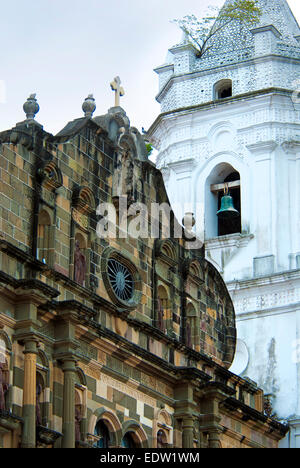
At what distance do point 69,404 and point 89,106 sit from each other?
6.63m

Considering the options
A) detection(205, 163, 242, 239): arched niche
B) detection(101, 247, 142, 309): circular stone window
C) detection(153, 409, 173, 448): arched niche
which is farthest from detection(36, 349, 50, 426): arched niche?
detection(205, 163, 242, 239): arched niche

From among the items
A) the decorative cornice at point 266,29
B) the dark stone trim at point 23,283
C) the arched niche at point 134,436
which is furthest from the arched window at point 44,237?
the decorative cornice at point 266,29

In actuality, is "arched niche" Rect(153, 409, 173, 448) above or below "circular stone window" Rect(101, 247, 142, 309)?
below

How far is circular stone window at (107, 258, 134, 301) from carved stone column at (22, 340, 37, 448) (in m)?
3.89

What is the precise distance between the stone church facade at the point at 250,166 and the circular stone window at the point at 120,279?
10723mm

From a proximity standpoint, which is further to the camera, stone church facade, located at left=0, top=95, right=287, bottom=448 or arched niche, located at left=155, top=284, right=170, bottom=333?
arched niche, located at left=155, top=284, right=170, bottom=333

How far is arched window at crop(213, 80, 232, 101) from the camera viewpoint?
1807 inches

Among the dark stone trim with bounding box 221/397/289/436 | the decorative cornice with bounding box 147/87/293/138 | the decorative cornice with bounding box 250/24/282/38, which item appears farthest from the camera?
the decorative cornice with bounding box 250/24/282/38

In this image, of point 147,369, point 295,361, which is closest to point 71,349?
point 147,369

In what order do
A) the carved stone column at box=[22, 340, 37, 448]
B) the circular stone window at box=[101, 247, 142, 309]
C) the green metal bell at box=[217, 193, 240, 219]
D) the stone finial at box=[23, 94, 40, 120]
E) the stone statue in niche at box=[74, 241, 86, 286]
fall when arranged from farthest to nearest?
the green metal bell at box=[217, 193, 240, 219] → the circular stone window at box=[101, 247, 142, 309] → the stone statue in niche at box=[74, 241, 86, 286] → the stone finial at box=[23, 94, 40, 120] → the carved stone column at box=[22, 340, 37, 448]

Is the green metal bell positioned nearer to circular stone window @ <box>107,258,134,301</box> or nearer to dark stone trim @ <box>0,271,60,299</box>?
circular stone window @ <box>107,258,134,301</box>

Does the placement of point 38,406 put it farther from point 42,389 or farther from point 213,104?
point 213,104

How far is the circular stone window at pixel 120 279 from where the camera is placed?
102 ft
